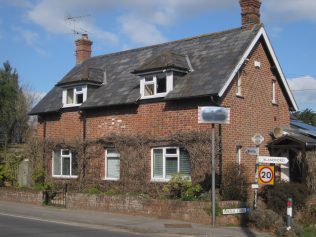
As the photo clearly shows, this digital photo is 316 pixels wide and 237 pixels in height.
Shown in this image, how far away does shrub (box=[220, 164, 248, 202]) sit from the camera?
19.5m

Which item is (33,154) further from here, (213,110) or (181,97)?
(213,110)

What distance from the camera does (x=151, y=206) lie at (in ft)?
63.4

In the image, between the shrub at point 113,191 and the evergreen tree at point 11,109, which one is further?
the evergreen tree at point 11,109

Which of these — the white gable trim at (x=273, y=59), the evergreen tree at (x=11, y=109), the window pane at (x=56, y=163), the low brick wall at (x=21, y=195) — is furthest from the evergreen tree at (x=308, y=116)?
the low brick wall at (x=21, y=195)

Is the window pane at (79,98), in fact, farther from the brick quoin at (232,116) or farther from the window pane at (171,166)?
the window pane at (171,166)

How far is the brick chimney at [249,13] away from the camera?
77.9 feet

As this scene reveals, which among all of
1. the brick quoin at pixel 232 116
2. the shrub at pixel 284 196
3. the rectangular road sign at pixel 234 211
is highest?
the brick quoin at pixel 232 116

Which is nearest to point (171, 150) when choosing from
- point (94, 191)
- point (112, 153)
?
point (112, 153)

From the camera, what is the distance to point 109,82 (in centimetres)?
2672

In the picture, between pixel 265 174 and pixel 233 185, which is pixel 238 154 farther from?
pixel 265 174

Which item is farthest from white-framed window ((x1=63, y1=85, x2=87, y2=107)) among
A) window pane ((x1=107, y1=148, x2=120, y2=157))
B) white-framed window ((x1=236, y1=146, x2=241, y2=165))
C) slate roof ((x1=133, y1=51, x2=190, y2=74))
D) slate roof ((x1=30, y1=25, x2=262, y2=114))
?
white-framed window ((x1=236, y1=146, x2=241, y2=165))

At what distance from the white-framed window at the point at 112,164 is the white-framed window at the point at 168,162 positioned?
223 cm

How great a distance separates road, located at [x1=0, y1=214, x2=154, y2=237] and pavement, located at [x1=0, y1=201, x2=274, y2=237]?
26.6 inches

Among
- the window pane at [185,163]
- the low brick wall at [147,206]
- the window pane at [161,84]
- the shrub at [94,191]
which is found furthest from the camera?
the window pane at [161,84]
